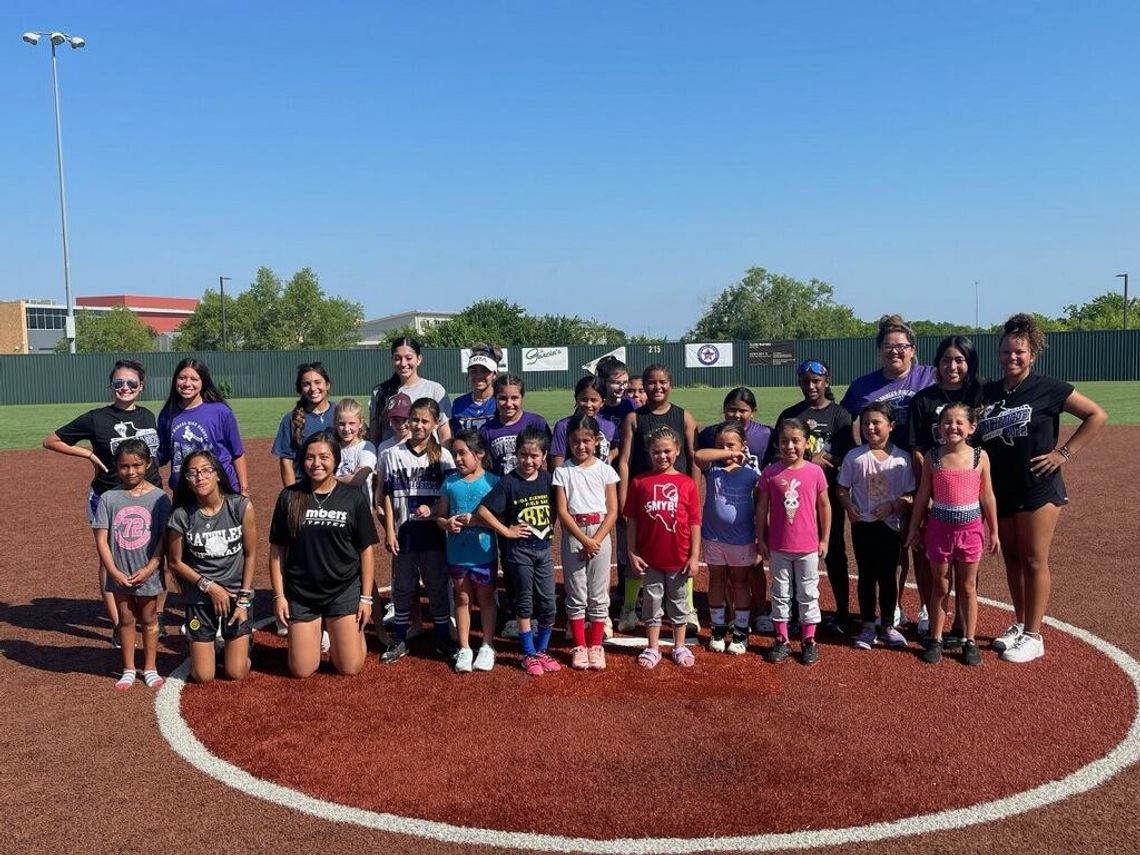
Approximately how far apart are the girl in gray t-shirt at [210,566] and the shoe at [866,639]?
3857 mm

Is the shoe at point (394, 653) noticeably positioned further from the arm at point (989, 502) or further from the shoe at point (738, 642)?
the arm at point (989, 502)

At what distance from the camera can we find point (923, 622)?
5.76m

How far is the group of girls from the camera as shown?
523 centimetres

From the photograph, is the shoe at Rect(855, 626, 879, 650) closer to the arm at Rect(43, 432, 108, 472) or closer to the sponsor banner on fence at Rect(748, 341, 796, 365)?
the arm at Rect(43, 432, 108, 472)

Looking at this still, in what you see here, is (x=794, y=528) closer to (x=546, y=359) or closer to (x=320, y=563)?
(x=320, y=563)

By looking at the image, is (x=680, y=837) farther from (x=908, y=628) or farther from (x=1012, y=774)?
(x=908, y=628)

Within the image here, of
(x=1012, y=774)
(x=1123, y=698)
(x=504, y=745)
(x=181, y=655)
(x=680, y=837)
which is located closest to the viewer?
(x=680, y=837)

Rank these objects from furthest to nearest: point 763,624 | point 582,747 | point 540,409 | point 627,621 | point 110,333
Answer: point 110,333 → point 540,409 → point 627,621 → point 763,624 → point 582,747

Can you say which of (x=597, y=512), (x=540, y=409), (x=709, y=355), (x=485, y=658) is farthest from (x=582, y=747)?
(x=709, y=355)

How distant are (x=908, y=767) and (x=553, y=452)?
2.97m

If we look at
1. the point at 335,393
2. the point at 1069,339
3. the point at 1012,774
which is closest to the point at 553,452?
the point at 1012,774

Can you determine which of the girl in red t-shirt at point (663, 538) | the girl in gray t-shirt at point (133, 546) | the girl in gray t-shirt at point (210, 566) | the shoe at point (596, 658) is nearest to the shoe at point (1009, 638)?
the girl in red t-shirt at point (663, 538)

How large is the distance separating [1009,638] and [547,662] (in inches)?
115

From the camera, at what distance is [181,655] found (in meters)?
5.77
